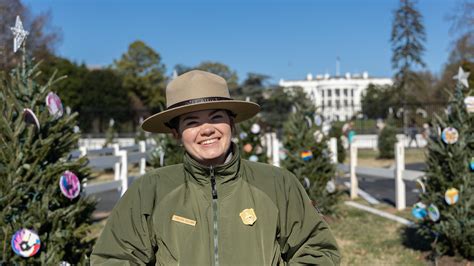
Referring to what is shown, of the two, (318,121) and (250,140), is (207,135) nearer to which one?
(318,121)

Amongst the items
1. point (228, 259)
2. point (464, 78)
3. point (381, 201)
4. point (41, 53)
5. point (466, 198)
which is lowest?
point (381, 201)

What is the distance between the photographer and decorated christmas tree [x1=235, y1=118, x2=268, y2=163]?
1092 centimetres

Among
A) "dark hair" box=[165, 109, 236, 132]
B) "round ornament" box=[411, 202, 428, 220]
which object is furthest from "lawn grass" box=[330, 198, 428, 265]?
"dark hair" box=[165, 109, 236, 132]

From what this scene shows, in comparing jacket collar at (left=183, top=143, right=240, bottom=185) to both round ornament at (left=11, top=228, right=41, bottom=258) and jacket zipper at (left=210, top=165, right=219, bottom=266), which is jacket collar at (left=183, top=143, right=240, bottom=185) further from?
round ornament at (left=11, top=228, right=41, bottom=258)

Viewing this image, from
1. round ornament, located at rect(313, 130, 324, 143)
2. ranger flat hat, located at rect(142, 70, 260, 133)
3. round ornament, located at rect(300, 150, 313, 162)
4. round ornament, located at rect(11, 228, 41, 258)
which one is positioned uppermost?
ranger flat hat, located at rect(142, 70, 260, 133)

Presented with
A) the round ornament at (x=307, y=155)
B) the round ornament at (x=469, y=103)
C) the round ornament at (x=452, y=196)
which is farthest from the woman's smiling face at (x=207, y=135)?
the round ornament at (x=307, y=155)

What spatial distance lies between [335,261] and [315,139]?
7.06 m

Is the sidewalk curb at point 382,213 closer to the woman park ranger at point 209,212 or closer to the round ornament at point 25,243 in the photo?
the round ornament at point 25,243

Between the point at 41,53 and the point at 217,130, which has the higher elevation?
the point at 41,53

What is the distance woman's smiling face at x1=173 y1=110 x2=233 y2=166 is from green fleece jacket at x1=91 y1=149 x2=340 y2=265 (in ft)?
0.19

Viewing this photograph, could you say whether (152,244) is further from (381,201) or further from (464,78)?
(381,201)

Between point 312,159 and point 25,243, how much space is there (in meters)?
6.09

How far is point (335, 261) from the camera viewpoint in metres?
2.24

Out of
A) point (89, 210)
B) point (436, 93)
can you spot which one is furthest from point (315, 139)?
point (436, 93)
